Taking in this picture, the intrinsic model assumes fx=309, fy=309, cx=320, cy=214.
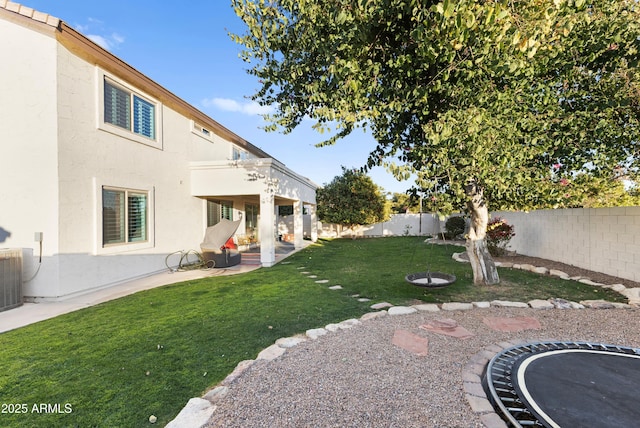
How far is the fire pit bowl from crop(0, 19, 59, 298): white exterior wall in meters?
7.32

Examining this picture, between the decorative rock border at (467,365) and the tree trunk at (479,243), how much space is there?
1.28m

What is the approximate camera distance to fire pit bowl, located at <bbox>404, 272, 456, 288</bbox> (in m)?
5.67

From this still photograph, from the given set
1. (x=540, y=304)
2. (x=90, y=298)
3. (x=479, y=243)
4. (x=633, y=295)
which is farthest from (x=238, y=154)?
(x=633, y=295)

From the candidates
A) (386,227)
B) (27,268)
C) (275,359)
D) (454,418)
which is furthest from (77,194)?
(386,227)

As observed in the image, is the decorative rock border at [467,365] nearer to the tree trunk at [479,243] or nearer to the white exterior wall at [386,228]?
the tree trunk at [479,243]

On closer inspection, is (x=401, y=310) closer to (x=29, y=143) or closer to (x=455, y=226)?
(x=29, y=143)

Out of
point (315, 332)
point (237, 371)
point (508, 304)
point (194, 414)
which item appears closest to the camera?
point (194, 414)

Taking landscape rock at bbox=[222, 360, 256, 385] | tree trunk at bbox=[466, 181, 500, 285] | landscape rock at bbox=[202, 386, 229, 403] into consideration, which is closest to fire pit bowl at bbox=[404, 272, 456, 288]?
tree trunk at bbox=[466, 181, 500, 285]

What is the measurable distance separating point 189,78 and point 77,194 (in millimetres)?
8670

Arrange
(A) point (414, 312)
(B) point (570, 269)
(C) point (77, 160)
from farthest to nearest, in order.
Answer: (B) point (570, 269)
(C) point (77, 160)
(A) point (414, 312)

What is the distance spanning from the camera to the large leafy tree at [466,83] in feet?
13.9

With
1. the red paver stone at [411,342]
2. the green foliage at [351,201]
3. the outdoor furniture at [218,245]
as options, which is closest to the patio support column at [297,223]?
the outdoor furniture at [218,245]

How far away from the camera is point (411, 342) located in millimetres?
4043

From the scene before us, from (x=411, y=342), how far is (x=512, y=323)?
187 cm
